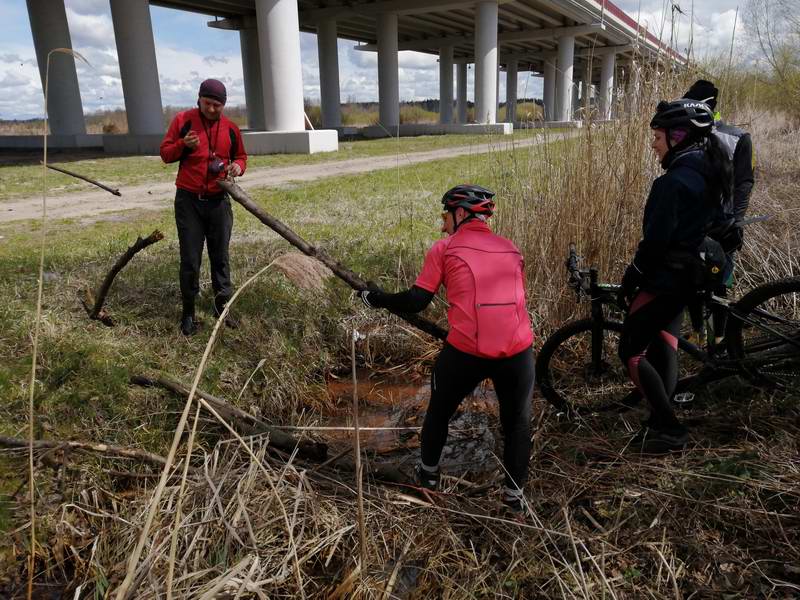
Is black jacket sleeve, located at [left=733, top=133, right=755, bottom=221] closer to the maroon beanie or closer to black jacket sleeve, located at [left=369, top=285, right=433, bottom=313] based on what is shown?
black jacket sleeve, located at [left=369, top=285, right=433, bottom=313]

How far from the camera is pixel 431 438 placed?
262 cm

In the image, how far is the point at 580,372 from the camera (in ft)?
12.5

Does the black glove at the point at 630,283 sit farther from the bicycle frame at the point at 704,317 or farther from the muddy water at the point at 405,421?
the muddy water at the point at 405,421

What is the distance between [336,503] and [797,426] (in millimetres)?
2374

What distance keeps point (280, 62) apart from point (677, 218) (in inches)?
546

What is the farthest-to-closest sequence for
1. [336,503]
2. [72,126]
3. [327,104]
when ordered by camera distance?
1. [327,104]
2. [72,126]
3. [336,503]

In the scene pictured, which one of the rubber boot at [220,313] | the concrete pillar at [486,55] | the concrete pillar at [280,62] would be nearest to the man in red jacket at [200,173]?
the rubber boot at [220,313]

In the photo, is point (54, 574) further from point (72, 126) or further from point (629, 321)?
point (72, 126)

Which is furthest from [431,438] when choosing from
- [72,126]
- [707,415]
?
[72,126]

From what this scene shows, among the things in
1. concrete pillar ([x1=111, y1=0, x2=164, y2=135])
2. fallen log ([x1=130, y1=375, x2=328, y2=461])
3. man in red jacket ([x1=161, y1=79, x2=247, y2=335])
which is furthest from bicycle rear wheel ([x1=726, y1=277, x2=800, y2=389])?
concrete pillar ([x1=111, y1=0, x2=164, y2=135])

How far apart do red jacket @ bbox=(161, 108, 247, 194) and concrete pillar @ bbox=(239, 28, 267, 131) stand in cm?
2501

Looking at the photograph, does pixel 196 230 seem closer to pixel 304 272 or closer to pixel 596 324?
pixel 304 272

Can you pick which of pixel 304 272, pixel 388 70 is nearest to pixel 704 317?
pixel 304 272

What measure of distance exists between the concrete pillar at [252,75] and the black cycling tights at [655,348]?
1067 inches
